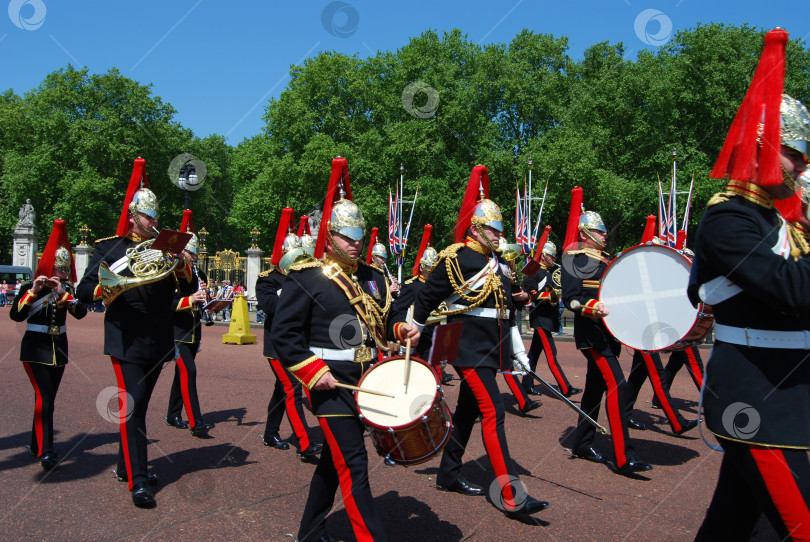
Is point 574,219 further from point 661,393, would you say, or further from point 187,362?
point 187,362

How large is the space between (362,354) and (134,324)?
2.07m

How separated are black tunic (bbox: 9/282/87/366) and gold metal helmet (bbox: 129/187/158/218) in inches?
46.9

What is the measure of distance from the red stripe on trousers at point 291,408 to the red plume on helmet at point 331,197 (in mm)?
2367

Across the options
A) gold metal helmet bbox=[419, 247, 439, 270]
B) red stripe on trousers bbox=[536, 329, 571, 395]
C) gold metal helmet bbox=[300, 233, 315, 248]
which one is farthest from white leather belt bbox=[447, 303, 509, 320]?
gold metal helmet bbox=[419, 247, 439, 270]

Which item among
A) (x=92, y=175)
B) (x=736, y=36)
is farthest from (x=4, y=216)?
(x=736, y=36)

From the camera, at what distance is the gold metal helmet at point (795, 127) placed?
2566 millimetres

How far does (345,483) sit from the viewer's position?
11.1 feet

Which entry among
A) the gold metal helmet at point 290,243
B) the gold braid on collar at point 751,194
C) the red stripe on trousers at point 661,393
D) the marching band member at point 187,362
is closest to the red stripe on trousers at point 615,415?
the red stripe on trousers at point 661,393

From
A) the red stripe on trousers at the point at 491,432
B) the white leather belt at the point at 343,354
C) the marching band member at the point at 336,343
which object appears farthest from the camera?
the red stripe on trousers at the point at 491,432

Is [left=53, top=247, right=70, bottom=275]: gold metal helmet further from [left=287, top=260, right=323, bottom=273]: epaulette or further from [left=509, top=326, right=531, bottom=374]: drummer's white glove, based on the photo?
[left=509, top=326, right=531, bottom=374]: drummer's white glove

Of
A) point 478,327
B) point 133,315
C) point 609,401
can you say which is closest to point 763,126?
point 478,327

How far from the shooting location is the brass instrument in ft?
15.3

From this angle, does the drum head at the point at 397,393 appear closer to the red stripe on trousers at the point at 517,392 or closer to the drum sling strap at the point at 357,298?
the drum sling strap at the point at 357,298

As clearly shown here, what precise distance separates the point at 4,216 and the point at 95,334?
3119 centimetres
